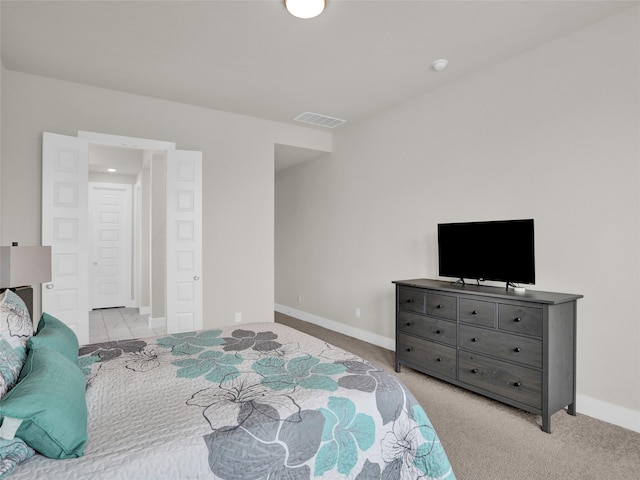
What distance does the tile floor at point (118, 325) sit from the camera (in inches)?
201

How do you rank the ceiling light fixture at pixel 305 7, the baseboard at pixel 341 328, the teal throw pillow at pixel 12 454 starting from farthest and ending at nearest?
1. the baseboard at pixel 341 328
2. the ceiling light fixture at pixel 305 7
3. the teal throw pillow at pixel 12 454

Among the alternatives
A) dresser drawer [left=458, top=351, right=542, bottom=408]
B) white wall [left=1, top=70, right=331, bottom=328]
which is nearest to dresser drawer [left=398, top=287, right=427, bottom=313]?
dresser drawer [left=458, top=351, right=542, bottom=408]

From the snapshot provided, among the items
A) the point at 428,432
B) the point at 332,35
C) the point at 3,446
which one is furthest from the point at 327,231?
the point at 3,446

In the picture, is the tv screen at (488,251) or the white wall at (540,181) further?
the tv screen at (488,251)

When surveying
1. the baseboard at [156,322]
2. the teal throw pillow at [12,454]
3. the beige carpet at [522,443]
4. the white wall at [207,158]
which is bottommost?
the beige carpet at [522,443]

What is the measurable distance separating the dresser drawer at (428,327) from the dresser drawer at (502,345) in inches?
4.2

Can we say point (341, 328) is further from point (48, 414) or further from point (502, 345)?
point (48, 414)

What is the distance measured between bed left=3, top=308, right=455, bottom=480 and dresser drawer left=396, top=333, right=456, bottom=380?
1561mm

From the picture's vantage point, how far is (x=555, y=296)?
107 inches

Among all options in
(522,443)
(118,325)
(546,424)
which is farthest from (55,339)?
(118,325)

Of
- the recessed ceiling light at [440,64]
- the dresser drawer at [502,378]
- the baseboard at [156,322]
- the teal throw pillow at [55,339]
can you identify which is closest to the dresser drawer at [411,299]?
the dresser drawer at [502,378]

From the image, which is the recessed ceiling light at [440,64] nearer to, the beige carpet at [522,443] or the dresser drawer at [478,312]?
the dresser drawer at [478,312]

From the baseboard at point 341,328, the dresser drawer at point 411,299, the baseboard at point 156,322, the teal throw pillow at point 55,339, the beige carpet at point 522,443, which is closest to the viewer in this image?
the teal throw pillow at point 55,339

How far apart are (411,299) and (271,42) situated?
8.22 feet
